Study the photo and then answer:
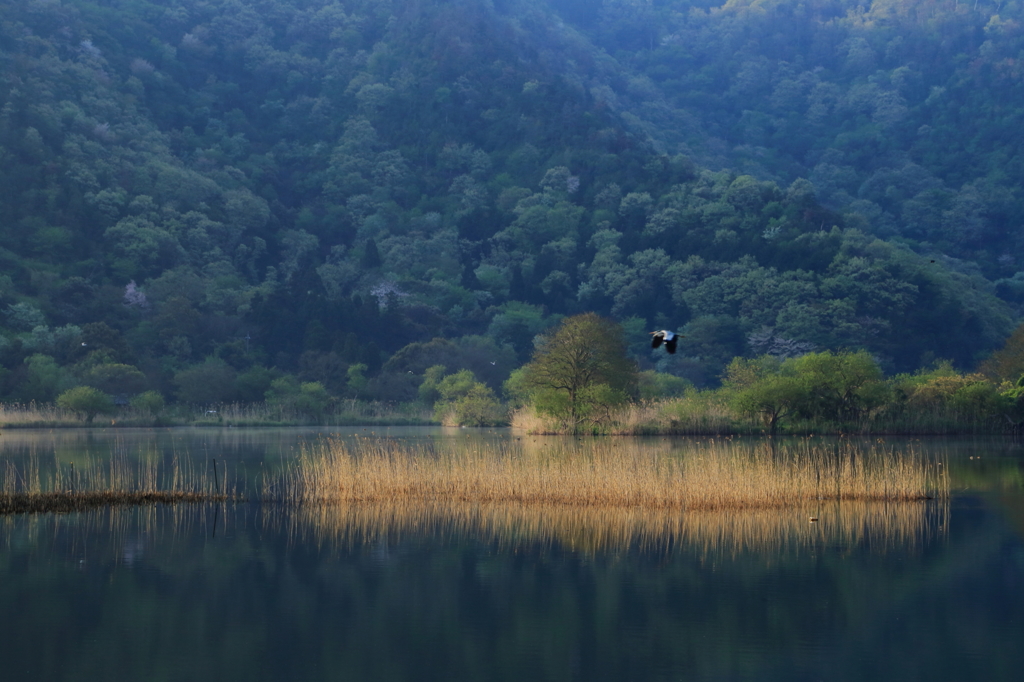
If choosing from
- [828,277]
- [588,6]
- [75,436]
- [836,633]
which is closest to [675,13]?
[588,6]

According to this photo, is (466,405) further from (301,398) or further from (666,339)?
(666,339)

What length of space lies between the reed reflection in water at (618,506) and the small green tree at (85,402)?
39.5 m

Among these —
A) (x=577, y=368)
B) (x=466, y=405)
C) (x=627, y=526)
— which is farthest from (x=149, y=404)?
(x=627, y=526)

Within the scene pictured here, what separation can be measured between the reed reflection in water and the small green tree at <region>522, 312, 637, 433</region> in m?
25.3

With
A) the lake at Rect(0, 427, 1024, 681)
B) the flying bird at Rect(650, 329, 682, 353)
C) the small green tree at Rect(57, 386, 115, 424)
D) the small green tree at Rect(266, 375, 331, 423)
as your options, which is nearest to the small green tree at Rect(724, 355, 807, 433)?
the lake at Rect(0, 427, 1024, 681)

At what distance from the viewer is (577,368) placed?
5412 centimetres

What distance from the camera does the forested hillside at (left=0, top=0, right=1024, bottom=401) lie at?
285 ft

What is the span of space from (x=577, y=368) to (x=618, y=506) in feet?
101

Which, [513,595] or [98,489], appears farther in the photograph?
[98,489]

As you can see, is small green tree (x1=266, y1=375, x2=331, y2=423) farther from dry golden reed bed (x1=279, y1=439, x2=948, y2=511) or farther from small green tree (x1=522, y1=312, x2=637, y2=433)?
dry golden reed bed (x1=279, y1=439, x2=948, y2=511)

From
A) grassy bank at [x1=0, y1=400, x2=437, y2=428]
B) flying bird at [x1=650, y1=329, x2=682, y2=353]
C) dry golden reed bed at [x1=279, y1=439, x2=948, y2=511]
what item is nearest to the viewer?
flying bird at [x1=650, y1=329, x2=682, y2=353]

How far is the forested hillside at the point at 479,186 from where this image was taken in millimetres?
87000

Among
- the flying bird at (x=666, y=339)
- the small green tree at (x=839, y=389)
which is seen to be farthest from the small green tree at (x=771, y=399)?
the flying bird at (x=666, y=339)

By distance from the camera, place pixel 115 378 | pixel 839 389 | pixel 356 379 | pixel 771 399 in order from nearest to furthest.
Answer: pixel 771 399 → pixel 839 389 → pixel 115 378 → pixel 356 379
